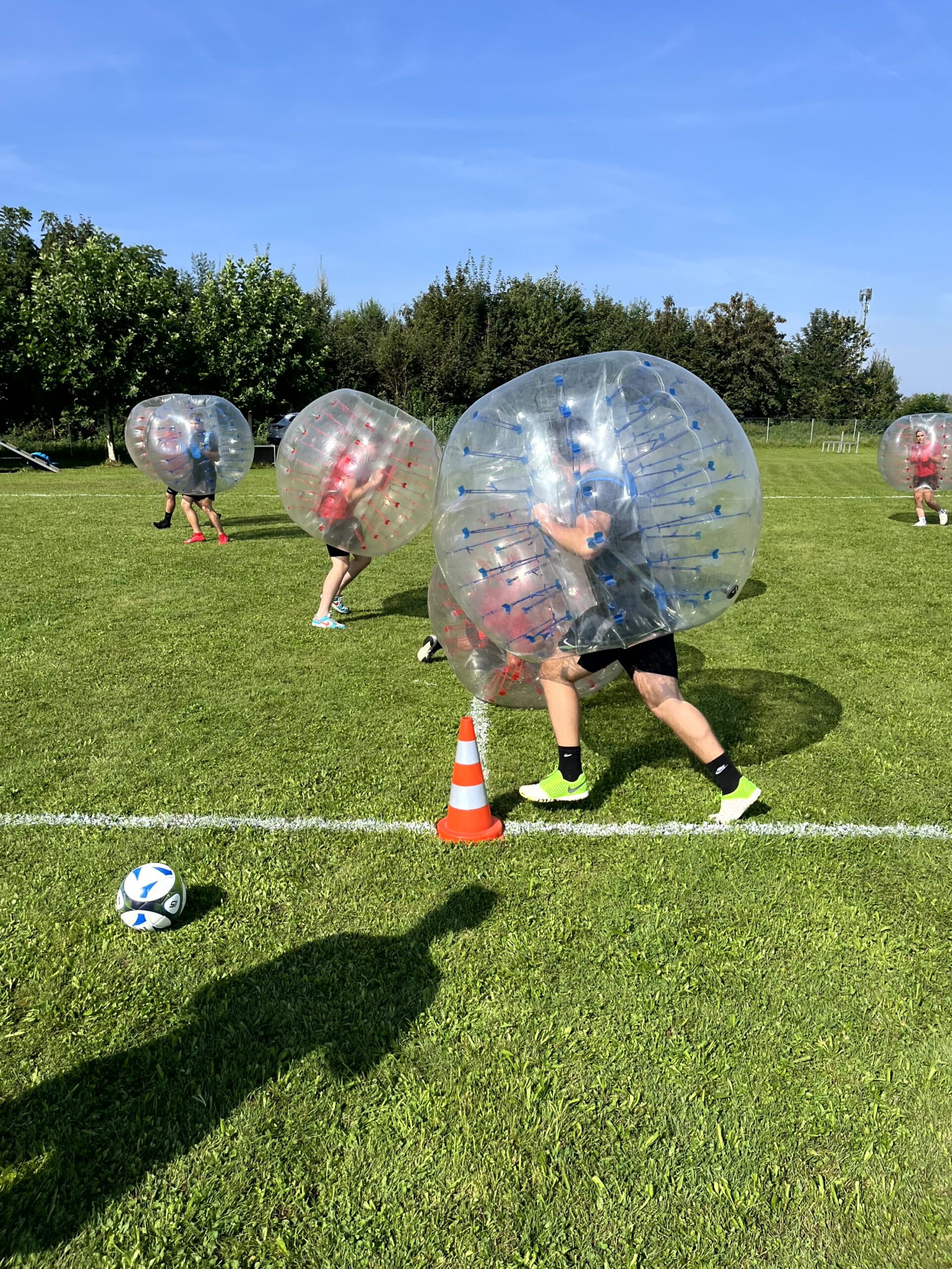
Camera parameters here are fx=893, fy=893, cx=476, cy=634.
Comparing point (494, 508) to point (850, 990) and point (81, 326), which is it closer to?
point (850, 990)

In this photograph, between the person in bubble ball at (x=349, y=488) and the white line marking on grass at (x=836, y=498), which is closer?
the person in bubble ball at (x=349, y=488)

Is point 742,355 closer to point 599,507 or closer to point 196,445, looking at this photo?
point 196,445

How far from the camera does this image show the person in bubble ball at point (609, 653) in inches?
141

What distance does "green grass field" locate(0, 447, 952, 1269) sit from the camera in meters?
2.36

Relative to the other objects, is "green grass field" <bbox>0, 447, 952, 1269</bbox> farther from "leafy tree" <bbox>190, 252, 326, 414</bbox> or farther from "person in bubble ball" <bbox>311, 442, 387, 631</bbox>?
"leafy tree" <bbox>190, 252, 326, 414</bbox>

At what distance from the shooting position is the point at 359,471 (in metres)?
7.45

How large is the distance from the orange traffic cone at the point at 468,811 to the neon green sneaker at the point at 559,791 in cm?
35

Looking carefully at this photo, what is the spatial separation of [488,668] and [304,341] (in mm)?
35791

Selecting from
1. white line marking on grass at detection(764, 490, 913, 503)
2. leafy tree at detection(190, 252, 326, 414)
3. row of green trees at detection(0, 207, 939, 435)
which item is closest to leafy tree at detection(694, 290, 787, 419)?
row of green trees at detection(0, 207, 939, 435)

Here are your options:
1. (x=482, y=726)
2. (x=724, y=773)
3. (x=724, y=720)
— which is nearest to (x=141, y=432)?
(x=482, y=726)

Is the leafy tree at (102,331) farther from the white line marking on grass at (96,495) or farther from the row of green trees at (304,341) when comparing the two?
the white line marking on grass at (96,495)

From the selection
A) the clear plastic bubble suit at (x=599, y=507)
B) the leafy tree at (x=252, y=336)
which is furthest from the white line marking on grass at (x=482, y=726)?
the leafy tree at (x=252, y=336)

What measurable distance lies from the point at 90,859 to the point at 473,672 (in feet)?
7.34

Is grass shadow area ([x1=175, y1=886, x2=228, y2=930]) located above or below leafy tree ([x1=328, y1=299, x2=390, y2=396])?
below
